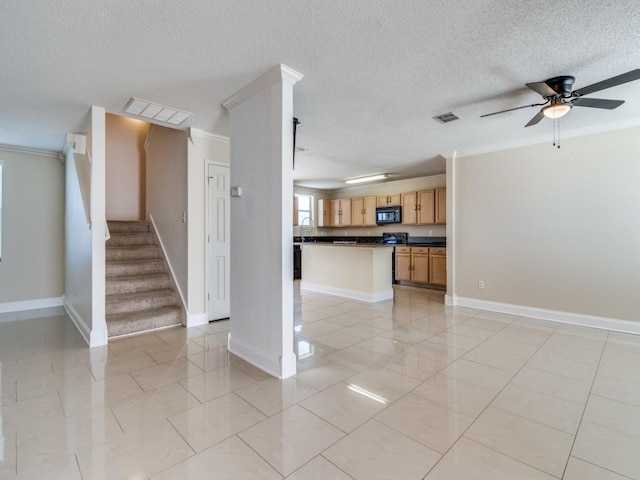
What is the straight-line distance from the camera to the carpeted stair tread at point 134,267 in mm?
4180

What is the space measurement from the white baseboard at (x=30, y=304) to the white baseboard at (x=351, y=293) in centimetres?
433

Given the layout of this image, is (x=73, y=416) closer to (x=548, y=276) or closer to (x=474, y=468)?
(x=474, y=468)

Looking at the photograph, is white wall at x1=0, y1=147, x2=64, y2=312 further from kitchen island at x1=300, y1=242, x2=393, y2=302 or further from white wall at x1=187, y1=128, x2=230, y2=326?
kitchen island at x1=300, y1=242, x2=393, y2=302

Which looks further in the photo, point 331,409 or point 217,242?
point 217,242

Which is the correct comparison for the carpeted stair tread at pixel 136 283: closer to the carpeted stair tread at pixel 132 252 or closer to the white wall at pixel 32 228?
the carpeted stair tread at pixel 132 252

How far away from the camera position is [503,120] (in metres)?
3.61

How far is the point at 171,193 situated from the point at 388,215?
512 centimetres

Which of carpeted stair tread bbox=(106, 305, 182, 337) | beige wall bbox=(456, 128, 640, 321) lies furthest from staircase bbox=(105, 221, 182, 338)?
beige wall bbox=(456, 128, 640, 321)

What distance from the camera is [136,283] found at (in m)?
4.15

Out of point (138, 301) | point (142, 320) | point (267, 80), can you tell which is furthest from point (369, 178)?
point (142, 320)

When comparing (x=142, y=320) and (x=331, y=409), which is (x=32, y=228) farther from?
(x=331, y=409)

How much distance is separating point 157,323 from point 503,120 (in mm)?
4920

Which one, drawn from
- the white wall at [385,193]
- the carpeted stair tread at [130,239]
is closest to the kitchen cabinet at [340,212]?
the white wall at [385,193]

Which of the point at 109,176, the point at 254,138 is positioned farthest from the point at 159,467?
the point at 109,176
